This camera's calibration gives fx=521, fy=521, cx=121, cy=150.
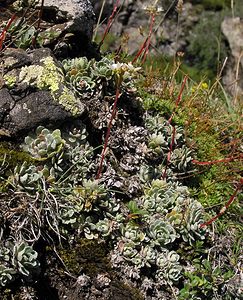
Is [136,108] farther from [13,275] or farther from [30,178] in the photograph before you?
[13,275]

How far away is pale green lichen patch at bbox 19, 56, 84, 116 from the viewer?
3236 millimetres

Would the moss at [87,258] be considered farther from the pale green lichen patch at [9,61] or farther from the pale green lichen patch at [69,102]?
the pale green lichen patch at [9,61]

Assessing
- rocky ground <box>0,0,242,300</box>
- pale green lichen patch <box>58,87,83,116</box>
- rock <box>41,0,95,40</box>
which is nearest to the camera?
rocky ground <box>0,0,242,300</box>

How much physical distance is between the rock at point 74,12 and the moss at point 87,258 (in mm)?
1595

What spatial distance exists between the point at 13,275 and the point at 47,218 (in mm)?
365

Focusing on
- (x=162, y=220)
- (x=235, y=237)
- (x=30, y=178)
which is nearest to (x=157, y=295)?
(x=162, y=220)

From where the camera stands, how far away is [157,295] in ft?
10.1

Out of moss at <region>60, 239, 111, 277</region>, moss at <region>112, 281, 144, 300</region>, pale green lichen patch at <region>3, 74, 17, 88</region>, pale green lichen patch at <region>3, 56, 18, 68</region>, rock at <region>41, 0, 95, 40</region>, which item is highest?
rock at <region>41, 0, 95, 40</region>

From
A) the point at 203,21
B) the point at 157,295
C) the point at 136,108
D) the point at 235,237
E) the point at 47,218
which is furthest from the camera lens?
the point at 203,21

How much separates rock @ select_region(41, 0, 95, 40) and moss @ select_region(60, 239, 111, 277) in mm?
1595

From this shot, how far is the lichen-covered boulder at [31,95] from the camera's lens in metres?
3.14

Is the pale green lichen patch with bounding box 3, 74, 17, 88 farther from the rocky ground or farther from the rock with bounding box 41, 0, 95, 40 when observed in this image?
the rock with bounding box 41, 0, 95, 40

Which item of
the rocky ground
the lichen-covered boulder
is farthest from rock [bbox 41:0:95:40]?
the lichen-covered boulder

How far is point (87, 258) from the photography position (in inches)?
118
